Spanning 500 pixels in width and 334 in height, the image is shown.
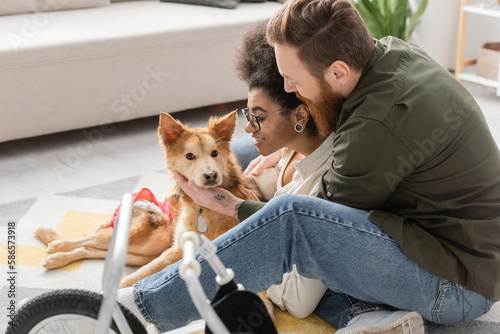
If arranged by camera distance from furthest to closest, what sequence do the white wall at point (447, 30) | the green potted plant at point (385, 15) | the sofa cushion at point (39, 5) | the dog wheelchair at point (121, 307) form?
the white wall at point (447, 30) → the green potted plant at point (385, 15) → the sofa cushion at point (39, 5) → the dog wheelchair at point (121, 307)

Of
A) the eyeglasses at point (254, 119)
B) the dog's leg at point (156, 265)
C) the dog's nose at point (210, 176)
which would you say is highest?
the eyeglasses at point (254, 119)

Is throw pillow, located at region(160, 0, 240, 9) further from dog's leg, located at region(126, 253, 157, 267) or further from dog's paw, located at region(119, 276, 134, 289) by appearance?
dog's paw, located at region(119, 276, 134, 289)

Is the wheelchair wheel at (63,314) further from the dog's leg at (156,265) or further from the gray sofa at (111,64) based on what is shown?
the gray sofa at (111,64)

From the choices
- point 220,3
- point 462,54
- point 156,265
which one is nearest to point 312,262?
point 156,265

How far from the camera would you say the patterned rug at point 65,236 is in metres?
1.75

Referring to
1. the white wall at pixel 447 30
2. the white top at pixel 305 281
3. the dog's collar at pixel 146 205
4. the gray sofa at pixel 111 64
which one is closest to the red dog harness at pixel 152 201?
the dog's collar at pixel 146 205

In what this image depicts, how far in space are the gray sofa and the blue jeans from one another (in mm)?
1762

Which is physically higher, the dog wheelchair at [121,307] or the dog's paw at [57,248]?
the dog wheelchair at [121,307]

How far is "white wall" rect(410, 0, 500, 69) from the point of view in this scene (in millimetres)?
4035

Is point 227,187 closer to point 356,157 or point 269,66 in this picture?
point 269,66

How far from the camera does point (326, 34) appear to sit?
145cm

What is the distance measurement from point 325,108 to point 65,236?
118 centimetres

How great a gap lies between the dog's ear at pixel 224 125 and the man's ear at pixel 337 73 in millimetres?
482

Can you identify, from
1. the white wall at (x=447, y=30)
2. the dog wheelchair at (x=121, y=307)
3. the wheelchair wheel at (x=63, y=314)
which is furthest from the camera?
the white wall at (x=447, y=30)
